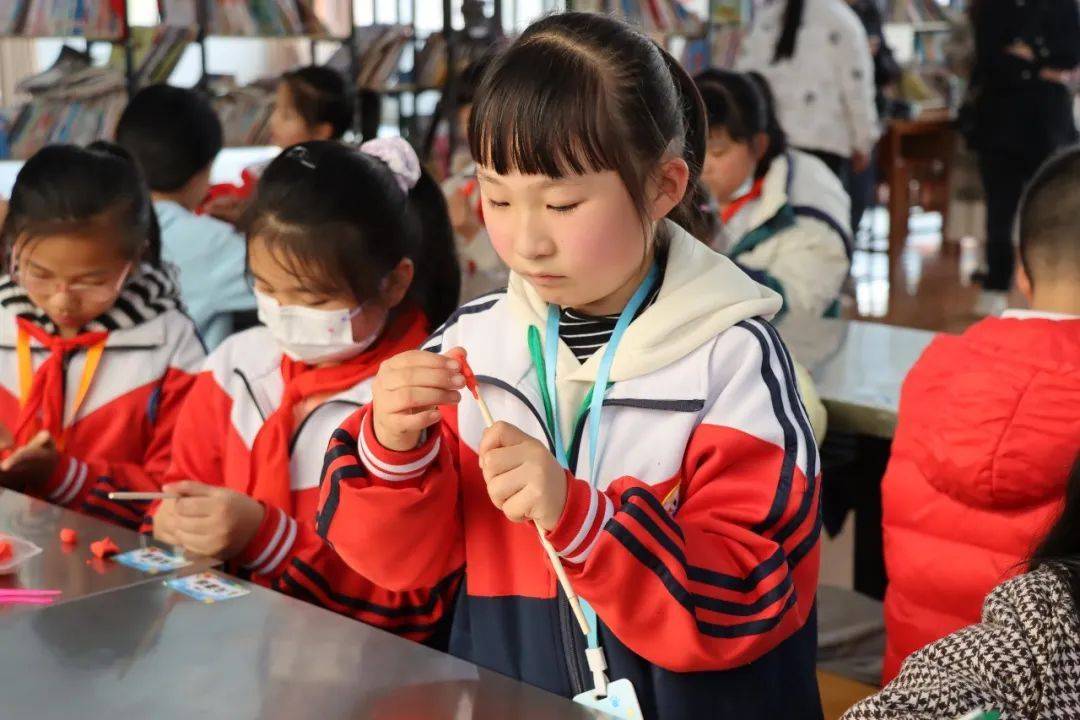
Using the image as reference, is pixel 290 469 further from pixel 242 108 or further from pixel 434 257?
pixel 242 108

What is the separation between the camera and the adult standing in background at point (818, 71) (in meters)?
5.30

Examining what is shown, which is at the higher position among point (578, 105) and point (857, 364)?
point (578, 105)

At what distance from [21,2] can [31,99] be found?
333 millimetres

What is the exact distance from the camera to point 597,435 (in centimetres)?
125

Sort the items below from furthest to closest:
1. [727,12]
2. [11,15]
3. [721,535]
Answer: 1. [727,12]
2. [11,15]
3. [721,535]

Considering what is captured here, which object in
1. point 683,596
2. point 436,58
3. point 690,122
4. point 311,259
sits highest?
point 690,122

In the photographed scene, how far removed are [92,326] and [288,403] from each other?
50 centimetres

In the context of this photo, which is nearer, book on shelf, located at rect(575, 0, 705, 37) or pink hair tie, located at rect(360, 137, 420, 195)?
pink hair tie, located at rect(360, 137, 420, 195)

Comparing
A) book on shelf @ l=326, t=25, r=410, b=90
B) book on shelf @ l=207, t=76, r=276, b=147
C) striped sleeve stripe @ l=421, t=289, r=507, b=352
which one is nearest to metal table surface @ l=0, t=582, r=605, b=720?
striped sleeve stripe @ l=421, t=289, r=507, b=352


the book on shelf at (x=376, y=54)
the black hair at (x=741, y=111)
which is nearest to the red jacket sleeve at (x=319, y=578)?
the black hair at (x=741, y=111)

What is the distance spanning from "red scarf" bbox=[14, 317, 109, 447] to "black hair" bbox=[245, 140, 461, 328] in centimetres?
45

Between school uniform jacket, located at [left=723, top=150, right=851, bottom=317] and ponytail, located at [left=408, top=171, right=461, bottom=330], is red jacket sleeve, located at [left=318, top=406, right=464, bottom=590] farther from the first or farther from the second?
school uniform jacket, located at [left=723, top=150, right=851, bottom=317]

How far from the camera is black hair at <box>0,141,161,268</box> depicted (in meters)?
2.04

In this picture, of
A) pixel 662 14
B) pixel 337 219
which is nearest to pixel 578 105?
pixel 337 219
